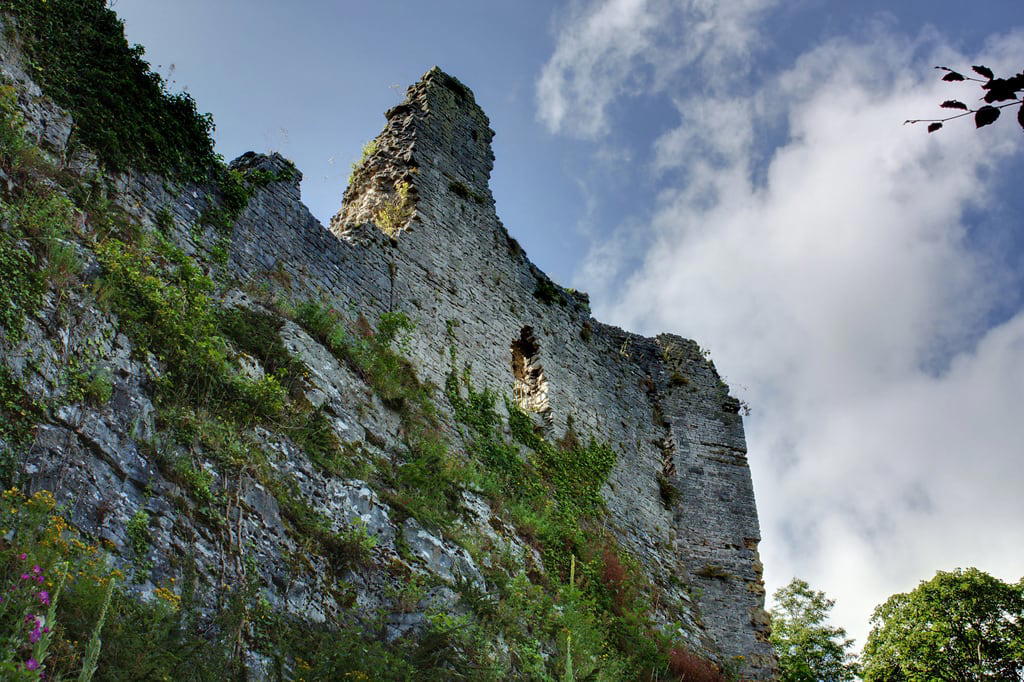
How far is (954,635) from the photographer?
811 inches

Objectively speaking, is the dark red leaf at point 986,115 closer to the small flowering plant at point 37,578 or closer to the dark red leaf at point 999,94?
the dark red leaf at point 999,94

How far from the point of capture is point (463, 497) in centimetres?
848

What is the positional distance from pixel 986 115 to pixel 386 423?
640 centimetres

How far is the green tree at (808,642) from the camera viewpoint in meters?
20.3

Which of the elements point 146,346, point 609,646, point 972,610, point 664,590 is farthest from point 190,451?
point 972,610

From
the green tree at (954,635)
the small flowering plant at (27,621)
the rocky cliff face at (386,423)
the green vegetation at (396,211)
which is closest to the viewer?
the small flowering plant at (27,621)

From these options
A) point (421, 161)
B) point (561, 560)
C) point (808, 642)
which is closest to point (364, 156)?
point (421, 161)

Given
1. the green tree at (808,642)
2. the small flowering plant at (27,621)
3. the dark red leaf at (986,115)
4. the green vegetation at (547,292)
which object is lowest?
the small flowering plant at (27,621)

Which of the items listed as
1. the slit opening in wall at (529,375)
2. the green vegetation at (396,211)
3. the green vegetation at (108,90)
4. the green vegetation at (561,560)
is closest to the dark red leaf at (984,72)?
the green vegetation at (561,560)

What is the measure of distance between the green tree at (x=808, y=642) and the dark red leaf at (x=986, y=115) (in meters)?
19.3

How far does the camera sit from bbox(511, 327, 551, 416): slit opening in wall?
40.5 feet

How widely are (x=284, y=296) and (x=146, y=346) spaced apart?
2745 mm

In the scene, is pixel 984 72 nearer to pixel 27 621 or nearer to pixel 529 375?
pixel 27 621

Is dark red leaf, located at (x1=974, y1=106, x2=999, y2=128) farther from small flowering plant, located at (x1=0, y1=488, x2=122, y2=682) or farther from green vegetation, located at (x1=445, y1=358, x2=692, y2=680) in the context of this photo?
green vegetation, located at (x1=445, y1=358, x2=692, y2=680)
